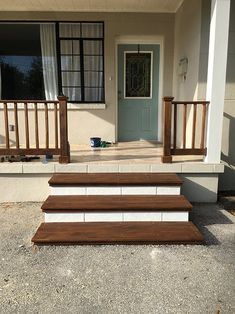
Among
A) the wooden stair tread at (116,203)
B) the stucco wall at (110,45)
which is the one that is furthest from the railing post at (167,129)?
the stucco wall at (110,45)

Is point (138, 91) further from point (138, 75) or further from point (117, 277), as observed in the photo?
point (117, 277)

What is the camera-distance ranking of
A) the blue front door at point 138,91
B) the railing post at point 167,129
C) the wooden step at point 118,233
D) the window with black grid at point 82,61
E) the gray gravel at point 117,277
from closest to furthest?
the gray gravel at point 117,277 → the wooden step at point 118,233 → the railing post at point 167,129 → the window with black grid at point 82,61 → the blue front door at point 138,91

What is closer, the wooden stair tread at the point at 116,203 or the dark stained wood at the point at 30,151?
the wooden stair tread at the point at 116,203

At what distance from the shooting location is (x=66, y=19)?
5527 mm

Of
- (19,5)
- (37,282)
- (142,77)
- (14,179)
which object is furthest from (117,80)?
(37,282)

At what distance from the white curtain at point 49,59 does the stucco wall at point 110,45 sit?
8.3 inches

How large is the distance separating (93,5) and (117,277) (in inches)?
180

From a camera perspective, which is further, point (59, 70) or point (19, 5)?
point (59, 70)

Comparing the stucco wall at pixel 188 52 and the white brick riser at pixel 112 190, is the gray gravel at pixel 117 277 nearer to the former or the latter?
the white brick riser at pixel 112 190

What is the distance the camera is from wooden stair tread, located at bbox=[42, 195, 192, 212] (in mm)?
3160

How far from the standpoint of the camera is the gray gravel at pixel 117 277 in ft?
6.63

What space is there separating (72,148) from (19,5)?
2.62m

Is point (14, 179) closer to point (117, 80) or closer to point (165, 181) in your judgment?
point (165, 181)

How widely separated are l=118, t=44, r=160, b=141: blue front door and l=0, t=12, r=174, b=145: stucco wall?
0.19 m
